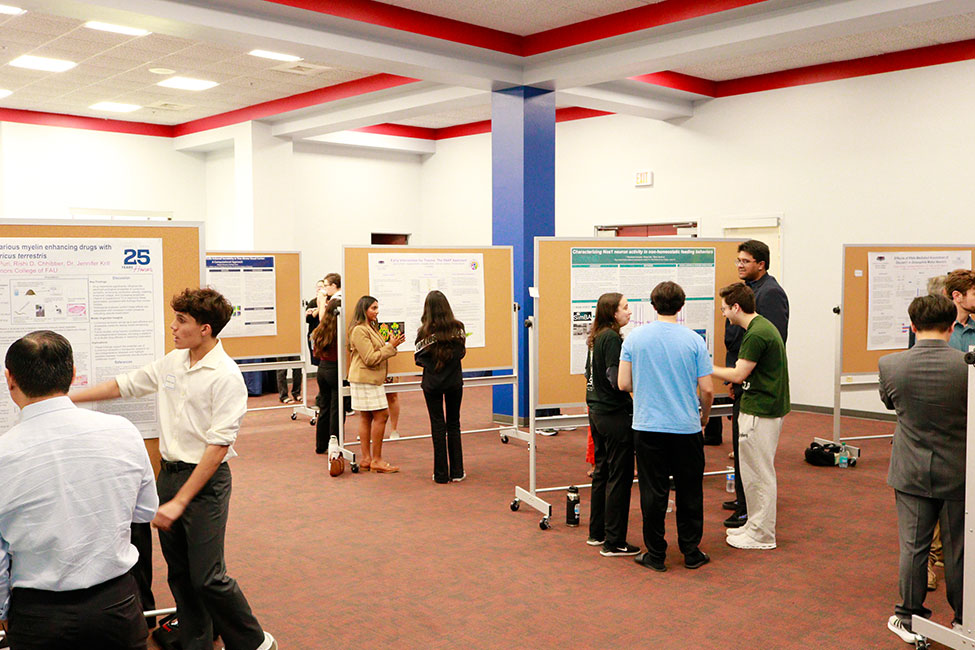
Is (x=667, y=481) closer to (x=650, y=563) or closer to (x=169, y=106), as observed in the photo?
(x=650, y=563)

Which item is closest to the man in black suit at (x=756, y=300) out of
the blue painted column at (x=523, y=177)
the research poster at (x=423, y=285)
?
the research poster at (x=423, y=285)

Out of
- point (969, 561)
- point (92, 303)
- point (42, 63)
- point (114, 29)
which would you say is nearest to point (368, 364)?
point (92, 303)

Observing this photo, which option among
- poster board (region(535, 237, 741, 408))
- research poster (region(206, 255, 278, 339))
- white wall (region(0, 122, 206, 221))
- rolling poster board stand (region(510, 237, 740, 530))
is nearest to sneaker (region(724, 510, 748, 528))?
rolling poster board stand (region(510, 237, 740, 530))

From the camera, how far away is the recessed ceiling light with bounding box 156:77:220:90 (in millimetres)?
9752

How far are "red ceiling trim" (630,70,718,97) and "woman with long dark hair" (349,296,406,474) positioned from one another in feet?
14.6

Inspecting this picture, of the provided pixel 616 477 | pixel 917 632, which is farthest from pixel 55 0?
pixel 917 632

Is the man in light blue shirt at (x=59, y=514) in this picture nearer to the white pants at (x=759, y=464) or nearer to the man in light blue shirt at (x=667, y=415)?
the man in light blue shirt at (x=667, y=415)

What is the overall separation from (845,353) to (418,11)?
475 centimetres

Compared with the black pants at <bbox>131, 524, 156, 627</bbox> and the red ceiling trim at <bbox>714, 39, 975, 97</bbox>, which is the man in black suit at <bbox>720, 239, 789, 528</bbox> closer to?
the black pants at <bbox>131, 524, 156, 627</bbox>

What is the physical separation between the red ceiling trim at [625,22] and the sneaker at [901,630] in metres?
4.53

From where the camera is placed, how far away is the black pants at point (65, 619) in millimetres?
2143

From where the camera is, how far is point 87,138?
1230cm

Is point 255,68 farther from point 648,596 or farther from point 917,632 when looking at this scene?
point 917,632

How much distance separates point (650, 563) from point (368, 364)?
9.28 feet
